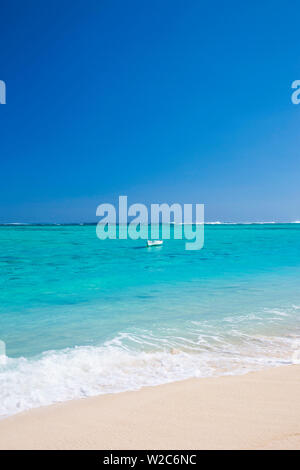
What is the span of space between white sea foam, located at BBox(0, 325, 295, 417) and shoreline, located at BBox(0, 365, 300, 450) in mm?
368

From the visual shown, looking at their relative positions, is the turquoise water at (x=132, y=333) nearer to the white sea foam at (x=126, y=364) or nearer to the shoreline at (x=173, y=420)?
the white sea foam at (x=126, y=364)

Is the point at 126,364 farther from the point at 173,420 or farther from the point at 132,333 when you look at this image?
the point at 173,420

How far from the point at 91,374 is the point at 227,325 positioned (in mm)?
3953

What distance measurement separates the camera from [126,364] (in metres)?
5.36

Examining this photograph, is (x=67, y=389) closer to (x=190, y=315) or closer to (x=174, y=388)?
(x=174, y=388)

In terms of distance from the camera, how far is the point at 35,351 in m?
6.06

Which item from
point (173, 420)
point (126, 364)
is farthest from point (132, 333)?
point (173, 420)

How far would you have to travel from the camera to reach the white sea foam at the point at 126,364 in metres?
4.38

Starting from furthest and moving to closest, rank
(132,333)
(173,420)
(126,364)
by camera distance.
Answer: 1. (132,333)
2. (126,364)
3. (173,420)

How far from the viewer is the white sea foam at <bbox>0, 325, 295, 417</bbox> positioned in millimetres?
4379

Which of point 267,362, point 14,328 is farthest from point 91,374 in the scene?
point 14,328

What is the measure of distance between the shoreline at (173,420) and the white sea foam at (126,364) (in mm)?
368

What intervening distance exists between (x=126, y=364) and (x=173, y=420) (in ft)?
6.82

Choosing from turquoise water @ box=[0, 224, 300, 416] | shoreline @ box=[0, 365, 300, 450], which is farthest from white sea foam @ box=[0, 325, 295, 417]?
shoreline @ box=[0, 365, 300, 450]
